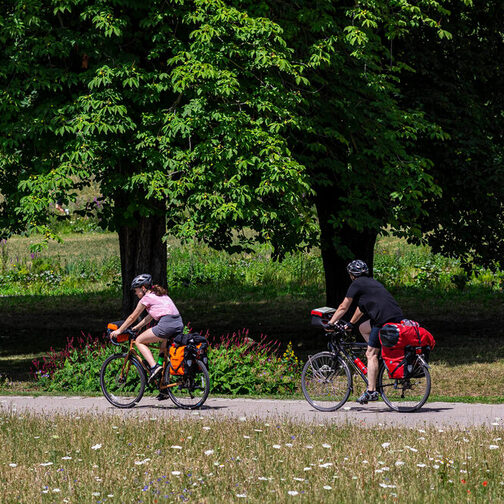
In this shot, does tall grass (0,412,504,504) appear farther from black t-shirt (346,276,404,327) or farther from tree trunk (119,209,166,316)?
tree trunk (119,209,166,316)

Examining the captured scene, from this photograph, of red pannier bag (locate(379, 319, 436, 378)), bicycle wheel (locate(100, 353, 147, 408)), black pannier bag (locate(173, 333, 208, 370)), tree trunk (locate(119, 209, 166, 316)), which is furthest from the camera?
tree trunk (locate(119, 209, 166, 316))

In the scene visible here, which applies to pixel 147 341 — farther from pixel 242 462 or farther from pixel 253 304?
pixel 253 304

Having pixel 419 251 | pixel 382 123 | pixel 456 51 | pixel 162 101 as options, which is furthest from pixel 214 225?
pixel 419 251

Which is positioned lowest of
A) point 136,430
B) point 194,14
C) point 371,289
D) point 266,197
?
point 136,430

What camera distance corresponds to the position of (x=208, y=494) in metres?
6.22

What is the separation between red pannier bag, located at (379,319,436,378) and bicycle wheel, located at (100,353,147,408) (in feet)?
9.76

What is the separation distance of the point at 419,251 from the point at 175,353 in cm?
2446

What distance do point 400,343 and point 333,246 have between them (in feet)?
27.1

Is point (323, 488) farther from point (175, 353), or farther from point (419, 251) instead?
point (419, 251)

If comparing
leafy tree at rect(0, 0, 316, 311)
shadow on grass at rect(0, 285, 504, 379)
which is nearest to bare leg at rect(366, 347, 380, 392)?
leafy tree at rect(0, 0, 316, 311)

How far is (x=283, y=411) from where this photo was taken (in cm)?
1055

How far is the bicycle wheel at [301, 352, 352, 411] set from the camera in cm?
1062

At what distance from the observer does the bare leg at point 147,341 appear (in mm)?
10680

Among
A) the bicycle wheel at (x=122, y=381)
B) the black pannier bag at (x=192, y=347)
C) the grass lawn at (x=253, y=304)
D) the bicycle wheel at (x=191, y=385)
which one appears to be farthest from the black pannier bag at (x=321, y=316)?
the grass lawn at (x=253, y=304)
